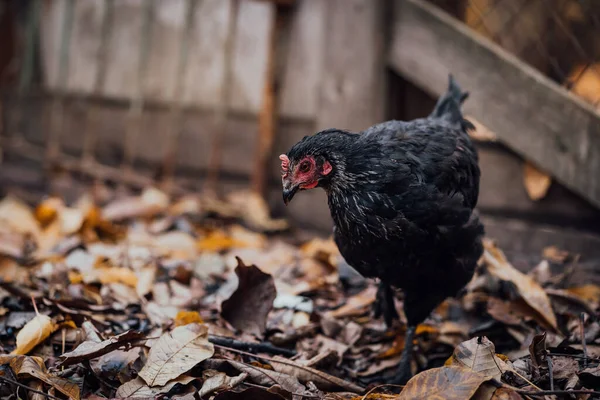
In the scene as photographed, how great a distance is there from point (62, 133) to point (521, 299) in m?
3.69

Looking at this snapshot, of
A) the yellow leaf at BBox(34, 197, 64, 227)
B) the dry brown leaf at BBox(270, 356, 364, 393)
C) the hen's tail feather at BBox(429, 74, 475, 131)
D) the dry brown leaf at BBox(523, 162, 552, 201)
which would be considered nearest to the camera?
the dry brown leaf at BBox(270, 356, 364, 393)

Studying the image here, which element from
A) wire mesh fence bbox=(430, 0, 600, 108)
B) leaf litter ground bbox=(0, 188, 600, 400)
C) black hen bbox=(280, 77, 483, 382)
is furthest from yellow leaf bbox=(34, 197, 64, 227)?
wire mesh fence bbox=(430, 0, 600, 108)

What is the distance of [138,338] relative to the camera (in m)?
2.28

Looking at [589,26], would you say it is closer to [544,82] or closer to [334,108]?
[544,82]

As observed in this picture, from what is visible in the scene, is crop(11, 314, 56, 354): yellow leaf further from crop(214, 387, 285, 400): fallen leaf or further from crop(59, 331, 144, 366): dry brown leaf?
crop(214, 387, 285, 400): fallen leaf

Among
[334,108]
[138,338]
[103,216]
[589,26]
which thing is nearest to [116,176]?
[103,216]

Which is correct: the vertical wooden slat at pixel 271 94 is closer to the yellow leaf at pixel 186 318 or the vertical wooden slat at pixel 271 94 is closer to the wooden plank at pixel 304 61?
the wooden plank at pixel 304 61

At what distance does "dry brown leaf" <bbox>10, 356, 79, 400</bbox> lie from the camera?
2016mm

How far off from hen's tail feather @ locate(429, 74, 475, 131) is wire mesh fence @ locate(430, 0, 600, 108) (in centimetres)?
67

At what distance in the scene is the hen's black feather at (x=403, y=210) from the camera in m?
2.44

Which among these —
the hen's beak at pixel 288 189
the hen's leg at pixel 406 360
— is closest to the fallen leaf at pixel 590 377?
the hen's leg at pixel 406 360

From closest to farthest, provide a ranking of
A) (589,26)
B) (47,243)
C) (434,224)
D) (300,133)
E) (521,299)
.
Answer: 1. (434,224)
2. (521,299)
3. (589,26)
4. (47,243)
5. (300,133)

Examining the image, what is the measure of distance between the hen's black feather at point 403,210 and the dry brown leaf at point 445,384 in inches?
23.1

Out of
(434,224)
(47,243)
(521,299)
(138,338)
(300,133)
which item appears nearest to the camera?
(138,338)
